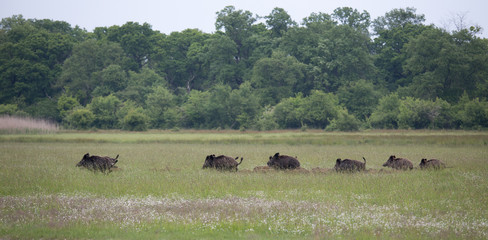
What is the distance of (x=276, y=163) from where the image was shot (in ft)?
69.9

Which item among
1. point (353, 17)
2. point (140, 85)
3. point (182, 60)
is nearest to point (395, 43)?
point (353, 17)

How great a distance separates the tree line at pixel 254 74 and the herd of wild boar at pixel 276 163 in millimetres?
45792

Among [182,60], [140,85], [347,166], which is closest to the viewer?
[347,166]

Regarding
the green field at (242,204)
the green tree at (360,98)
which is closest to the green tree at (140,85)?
the green tree at (360,98)

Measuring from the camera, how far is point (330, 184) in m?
16.9

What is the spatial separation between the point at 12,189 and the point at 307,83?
75.8 meters

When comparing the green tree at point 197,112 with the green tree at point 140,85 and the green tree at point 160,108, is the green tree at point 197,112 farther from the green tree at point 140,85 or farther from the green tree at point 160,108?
the green tree at point 140,85

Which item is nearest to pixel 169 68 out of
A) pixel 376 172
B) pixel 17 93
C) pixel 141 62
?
pixel 141 62

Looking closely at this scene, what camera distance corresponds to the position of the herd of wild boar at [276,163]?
2033 centimetres

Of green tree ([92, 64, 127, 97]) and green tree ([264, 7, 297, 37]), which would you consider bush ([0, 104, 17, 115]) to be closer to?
green tree ([92, 64, 127, 97])

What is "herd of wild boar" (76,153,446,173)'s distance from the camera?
66.7 ft

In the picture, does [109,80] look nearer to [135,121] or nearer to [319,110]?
[135,121]

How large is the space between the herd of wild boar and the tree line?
4579 cm

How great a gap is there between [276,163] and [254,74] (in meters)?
67.0
